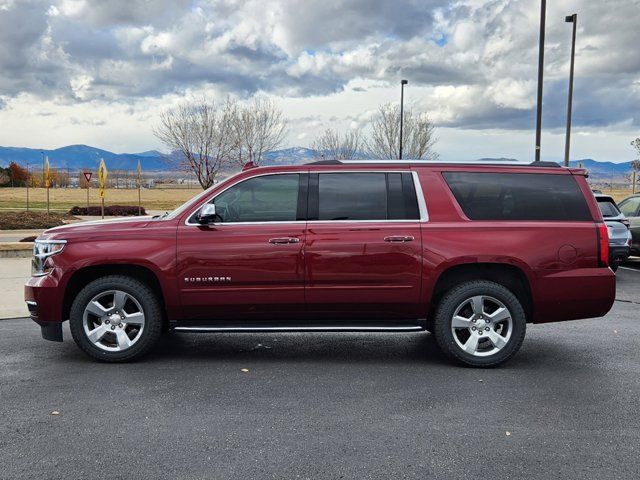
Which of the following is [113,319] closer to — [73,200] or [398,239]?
[398,239]

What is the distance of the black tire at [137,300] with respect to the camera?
573 cm

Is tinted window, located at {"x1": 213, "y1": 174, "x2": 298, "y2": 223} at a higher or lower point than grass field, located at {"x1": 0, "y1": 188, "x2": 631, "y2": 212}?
higher

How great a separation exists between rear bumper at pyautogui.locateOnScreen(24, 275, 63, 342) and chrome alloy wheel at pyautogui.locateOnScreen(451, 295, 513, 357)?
3573 mm

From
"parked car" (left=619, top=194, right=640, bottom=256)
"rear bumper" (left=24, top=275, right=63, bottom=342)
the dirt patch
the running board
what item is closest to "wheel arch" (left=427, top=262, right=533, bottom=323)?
the running board

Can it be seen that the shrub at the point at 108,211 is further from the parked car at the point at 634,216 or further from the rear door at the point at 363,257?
the rear door at the point at 363,257

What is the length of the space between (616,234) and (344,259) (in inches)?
319

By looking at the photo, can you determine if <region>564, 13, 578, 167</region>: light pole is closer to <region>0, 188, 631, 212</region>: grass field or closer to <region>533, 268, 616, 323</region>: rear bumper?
<region>533, 268, 616, 323</region>: rear bumper

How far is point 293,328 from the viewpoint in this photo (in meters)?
5.74

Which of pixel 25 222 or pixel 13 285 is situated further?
pixel 25 222

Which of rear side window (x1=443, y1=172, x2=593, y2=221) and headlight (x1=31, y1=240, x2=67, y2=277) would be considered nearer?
headlight (x1=31, y1=240, x2=67, y2=277)

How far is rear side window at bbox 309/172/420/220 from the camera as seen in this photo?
580 cm

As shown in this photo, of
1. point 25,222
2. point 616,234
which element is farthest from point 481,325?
point 25,222

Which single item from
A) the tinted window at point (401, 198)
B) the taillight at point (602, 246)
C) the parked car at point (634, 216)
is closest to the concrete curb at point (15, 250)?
the tinted window at point (401, 198)

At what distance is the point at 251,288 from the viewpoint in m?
5.69
